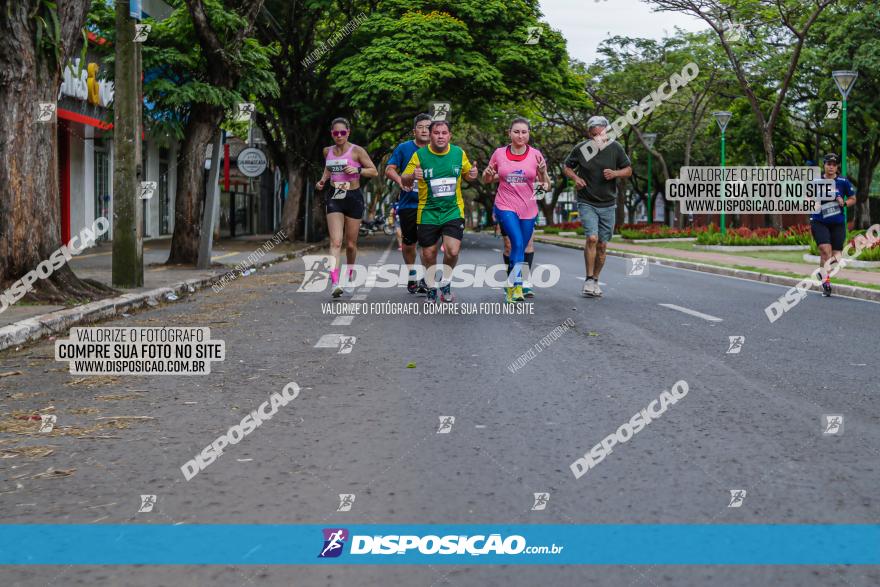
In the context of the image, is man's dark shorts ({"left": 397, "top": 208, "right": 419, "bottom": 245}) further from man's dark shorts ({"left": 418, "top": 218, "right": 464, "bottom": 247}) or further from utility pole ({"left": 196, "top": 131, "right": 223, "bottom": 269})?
utility pole ({"left": 196, "top": 131, "right": 223, "bottom": 269})

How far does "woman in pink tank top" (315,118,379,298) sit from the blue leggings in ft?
5.60

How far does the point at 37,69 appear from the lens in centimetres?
1012

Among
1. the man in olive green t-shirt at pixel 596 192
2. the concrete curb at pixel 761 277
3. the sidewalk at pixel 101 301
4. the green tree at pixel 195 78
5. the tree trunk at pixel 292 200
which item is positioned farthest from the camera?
the tree trunk at pixel 292 200

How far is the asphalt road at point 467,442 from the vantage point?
11.6 feet

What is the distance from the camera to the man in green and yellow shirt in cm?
1047

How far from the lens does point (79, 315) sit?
31.2ft

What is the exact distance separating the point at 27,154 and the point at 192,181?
7209 millimetres

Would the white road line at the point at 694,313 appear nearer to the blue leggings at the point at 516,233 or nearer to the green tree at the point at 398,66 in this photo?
the blue leggings at the point at 516,233

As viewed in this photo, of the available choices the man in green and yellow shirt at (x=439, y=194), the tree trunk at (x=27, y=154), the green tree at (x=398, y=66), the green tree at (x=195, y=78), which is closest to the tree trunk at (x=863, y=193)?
the green tree at (x=398, y=66)

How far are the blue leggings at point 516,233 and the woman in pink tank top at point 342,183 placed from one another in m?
1.71

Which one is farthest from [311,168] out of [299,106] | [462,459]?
[462,459]

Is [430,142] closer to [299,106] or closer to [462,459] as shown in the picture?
[462,459]

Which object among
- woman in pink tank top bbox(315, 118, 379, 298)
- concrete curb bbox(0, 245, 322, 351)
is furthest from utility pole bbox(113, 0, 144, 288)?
woman in pink tank top bbox(315, 118, 379, 298)

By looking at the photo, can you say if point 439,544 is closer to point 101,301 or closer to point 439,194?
point 439,194
